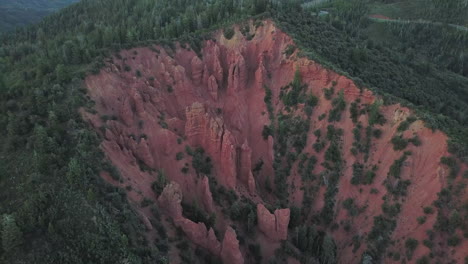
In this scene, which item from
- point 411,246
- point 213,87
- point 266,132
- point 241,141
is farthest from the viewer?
point 213,87

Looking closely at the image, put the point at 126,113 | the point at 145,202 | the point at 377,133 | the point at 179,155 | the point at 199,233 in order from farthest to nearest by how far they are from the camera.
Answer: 1. the point at 377,133
2. the point at 179,155
3. the point at 126,113
4. the point at 145,202
5. the point at 199,233

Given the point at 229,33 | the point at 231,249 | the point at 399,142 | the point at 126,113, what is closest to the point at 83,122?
the point at 126,113

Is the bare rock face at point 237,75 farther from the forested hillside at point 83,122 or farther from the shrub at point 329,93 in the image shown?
the shrub at point 329,93

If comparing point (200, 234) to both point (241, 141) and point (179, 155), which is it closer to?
point (179, 155)

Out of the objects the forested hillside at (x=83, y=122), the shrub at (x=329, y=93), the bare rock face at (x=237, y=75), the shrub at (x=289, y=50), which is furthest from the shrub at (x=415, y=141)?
the bare rock face at (x=237, y=75)

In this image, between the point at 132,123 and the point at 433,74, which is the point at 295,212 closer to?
the point at 132,123

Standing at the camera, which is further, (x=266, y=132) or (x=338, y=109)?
(x=266, y=132)

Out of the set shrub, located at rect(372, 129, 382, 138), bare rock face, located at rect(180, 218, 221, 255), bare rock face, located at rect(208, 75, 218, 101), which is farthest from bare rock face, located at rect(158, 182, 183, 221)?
shrub, located at rect(372, 129, 382, 138)
